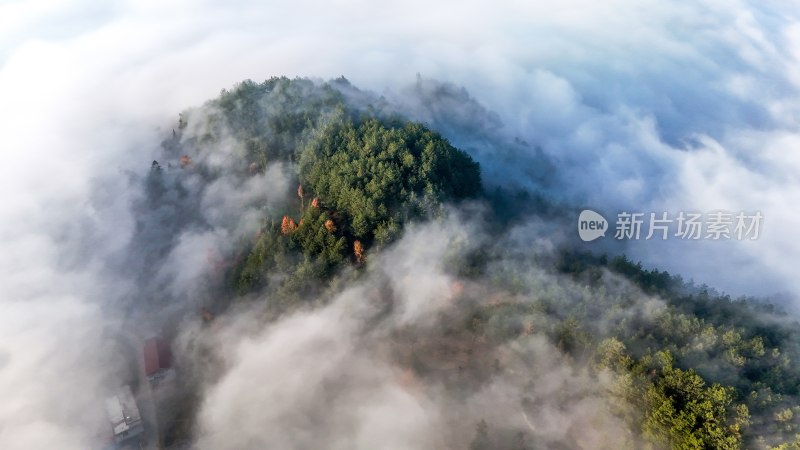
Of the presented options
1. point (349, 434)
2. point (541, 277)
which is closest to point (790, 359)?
point (541, 277)

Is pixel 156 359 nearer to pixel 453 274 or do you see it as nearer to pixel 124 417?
pixel 124 417

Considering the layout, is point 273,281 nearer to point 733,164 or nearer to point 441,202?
point 441,202

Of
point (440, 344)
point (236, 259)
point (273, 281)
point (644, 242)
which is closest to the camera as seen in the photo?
Result: point (440, 344)
